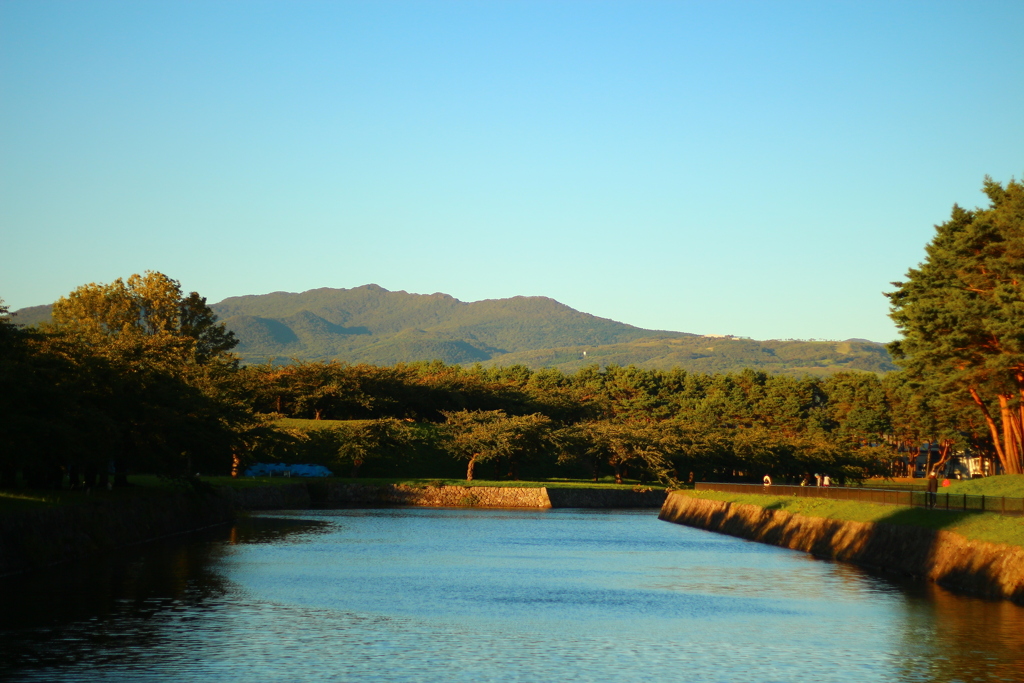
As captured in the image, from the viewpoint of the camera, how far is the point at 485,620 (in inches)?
941

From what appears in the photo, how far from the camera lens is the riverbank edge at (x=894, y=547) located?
26281 mm

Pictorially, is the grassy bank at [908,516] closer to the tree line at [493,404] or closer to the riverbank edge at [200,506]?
the tree line at [493,404]

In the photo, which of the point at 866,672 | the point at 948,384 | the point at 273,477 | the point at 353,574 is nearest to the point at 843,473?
the point at 948,384

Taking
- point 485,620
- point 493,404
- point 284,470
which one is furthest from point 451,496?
point 485,620

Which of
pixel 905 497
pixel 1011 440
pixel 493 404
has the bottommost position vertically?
pixel 905 497

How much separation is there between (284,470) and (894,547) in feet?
186

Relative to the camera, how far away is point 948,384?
57531mm

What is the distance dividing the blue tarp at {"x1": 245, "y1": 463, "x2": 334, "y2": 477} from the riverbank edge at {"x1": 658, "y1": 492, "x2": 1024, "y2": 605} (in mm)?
36759

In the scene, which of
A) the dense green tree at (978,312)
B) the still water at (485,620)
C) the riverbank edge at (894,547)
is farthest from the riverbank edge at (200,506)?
the dense green tree at (978,312)

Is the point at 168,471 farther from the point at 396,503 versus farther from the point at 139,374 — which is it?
the point at 396,503

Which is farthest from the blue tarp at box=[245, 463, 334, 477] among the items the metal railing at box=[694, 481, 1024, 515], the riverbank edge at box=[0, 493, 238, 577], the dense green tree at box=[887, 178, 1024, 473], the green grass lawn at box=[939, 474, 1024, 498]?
the green grass lawn at box=[939, 474, 1024, 498]

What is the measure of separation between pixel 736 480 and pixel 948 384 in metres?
44.2

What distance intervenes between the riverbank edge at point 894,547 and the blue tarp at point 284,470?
36759 millimetres

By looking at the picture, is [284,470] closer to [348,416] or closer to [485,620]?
[348,416]
